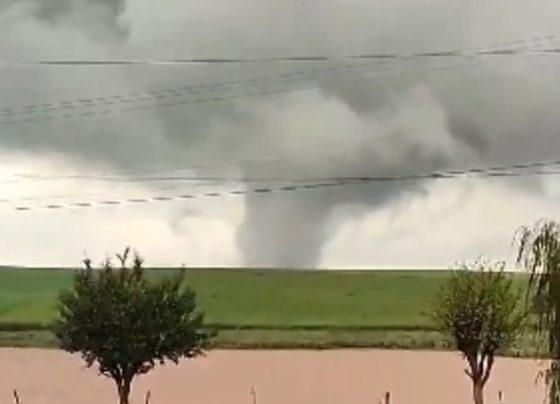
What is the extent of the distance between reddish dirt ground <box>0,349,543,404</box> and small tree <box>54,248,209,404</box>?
9641 mm

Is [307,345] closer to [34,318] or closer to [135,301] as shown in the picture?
[34,318]

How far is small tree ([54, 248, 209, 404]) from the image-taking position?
64.9 meters

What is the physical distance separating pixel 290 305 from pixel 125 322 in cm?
7424

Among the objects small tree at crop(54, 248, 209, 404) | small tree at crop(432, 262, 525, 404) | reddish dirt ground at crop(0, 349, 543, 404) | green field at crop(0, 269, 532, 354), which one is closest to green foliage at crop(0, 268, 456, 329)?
green field at crop(0, 269, 532, 354)

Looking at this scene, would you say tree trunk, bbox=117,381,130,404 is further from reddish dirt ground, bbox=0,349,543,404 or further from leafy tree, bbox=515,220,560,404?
leafy tree, bbox=515,220,560,404

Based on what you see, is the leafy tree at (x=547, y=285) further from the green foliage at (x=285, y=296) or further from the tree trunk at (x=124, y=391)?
the green foliage at (x=285, y=296)

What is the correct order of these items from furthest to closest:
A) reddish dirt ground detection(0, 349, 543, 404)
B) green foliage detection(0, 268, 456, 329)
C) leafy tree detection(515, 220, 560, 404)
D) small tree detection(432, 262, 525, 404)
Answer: green foliage detection(0, 268, 456, 329)
reddish dirt ground detection(0, 349, 543, 404)
small tree detection(432, 262, 525, 404)
leafy tree detection(515, 220, 560, 404)

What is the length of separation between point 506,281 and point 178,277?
18.6 metres

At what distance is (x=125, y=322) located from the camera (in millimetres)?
64625

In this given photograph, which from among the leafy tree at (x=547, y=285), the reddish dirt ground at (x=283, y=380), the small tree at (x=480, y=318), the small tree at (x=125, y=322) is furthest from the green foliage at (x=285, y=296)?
the leafy tree at (x=547, y=285)

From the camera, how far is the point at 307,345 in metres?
108

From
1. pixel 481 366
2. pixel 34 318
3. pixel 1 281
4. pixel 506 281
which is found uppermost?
pixel 1 281

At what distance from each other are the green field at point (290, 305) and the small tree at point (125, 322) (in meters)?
38.6

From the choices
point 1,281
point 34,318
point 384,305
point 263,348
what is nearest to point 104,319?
point 263,348
